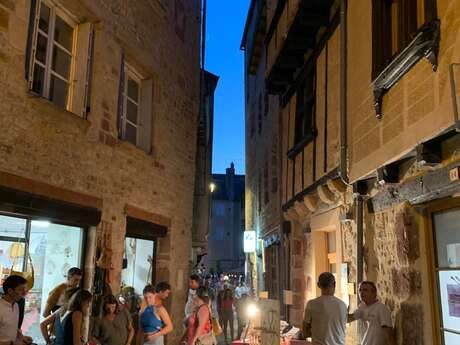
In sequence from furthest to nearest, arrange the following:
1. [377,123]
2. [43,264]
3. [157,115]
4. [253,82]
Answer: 1. [253,82]
2. [157,115]
3. [43,264]
4. [377,123]

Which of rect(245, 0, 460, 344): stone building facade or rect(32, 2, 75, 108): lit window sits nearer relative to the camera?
rect(245, 0, 460, 344): stone building facade

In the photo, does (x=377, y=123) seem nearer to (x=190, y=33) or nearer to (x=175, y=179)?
(x=175, y=179)

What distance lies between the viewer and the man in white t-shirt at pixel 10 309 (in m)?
4.08

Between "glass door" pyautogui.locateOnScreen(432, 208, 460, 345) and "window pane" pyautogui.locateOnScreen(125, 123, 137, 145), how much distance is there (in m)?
5.29

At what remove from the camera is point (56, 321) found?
4637 millimetres

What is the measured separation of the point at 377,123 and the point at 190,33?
6.58 m

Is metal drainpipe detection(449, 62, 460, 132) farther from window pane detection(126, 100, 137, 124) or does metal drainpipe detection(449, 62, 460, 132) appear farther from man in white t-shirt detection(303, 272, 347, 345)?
window pane detection(126, 100, 137, 124)

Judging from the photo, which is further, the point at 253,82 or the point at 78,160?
the point at 253,82

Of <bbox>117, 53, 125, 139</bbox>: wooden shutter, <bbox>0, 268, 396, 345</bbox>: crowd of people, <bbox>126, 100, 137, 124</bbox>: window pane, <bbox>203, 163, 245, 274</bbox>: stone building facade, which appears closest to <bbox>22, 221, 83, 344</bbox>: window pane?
<bbox>0, 268, 396, 345</bbox>: crowd of people

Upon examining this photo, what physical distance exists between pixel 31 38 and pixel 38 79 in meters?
0.52

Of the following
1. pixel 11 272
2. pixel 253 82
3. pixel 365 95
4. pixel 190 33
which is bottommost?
pixel 11 272

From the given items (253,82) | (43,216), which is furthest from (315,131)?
(253,82)

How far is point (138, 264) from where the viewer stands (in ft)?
27.6

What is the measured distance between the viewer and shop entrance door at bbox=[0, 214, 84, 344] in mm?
5125
